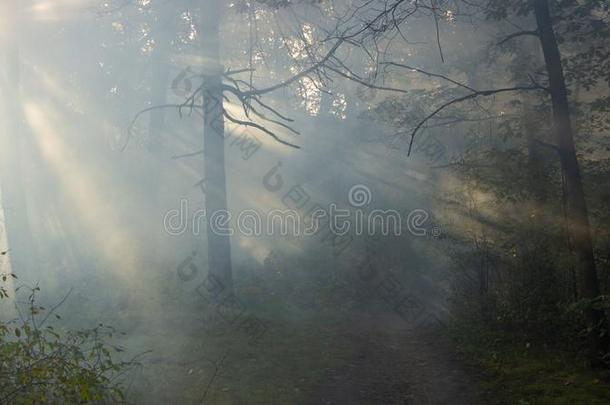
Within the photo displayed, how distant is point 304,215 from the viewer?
23.1 meters

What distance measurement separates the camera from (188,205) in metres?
22.8

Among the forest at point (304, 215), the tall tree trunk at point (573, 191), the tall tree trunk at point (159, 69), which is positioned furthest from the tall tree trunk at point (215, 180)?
the tall tree trunk at point (573, 191)

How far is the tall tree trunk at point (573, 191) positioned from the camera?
836cm

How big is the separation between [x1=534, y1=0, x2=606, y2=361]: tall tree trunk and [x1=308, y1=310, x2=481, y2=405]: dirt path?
2079mm

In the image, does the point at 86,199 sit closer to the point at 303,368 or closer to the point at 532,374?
the point at 303,368

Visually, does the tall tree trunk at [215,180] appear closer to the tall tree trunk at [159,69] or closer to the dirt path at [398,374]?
the dirt path at [398,374]

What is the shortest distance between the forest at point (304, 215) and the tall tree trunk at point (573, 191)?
1.5 inches

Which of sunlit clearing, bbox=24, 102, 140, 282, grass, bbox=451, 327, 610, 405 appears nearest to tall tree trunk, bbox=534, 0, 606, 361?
grass, bbox=451, 327, 610, 405

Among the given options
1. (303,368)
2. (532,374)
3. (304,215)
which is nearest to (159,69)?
(304,215)

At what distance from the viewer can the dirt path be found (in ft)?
26.2

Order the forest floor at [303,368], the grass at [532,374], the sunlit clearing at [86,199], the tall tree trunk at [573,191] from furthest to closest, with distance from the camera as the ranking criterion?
1. the sunlit clearing at [86,199]
2. the tall tree trunk at [573,191]
3. the forest floor at [303,368]
4. the grass at [532,374]

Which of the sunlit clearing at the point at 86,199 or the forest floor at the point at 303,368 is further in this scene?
the sunlit clearing at the point at 86,199

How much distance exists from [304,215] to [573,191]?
15127 mm

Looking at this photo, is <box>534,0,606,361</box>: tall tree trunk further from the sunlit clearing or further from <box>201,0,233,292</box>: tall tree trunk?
the sunlit clearing
